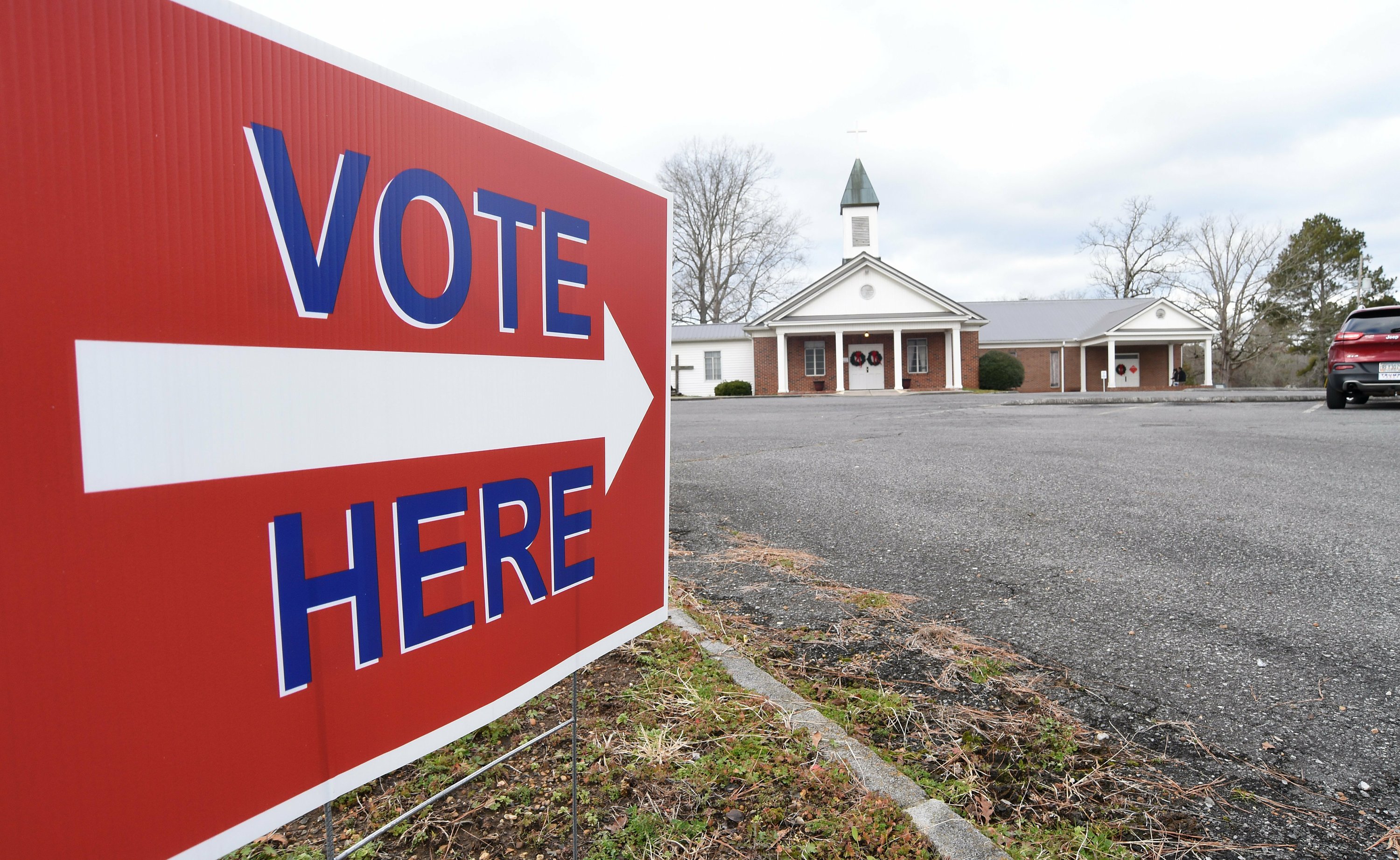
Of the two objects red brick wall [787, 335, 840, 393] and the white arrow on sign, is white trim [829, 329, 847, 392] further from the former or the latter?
the white arrow on sign

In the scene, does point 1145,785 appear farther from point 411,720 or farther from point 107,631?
point 107,631

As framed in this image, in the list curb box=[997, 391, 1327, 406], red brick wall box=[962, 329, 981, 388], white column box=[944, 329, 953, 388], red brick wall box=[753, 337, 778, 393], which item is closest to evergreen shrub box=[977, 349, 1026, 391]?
red brick wall box=[962, 329, 981, 388]

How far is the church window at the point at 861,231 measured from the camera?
3978 cm

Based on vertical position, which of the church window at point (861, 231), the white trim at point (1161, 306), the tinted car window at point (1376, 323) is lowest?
the tinted car window at point (1376, 323)

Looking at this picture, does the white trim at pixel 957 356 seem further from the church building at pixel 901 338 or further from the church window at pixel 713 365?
the church window at pixel 713 365

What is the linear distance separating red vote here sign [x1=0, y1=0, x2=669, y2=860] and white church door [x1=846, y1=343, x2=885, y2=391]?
3308 cm

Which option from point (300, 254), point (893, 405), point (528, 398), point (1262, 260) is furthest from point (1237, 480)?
point (1262, 260)

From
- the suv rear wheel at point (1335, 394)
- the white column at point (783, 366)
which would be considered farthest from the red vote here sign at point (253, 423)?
the white column at point (783, 366)

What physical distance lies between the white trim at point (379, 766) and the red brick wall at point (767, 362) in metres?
→ 32.6

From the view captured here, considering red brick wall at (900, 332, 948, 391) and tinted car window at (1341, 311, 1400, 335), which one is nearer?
tinted car window at (1341, 311, 1400, 335)

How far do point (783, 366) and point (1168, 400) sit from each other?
1705 centimetres

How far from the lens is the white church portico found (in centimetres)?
3186

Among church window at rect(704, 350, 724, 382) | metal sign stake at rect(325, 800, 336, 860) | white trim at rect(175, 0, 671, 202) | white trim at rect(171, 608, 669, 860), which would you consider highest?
church window at rect(704, 350, 724, 382)

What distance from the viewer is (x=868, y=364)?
3369 cm
